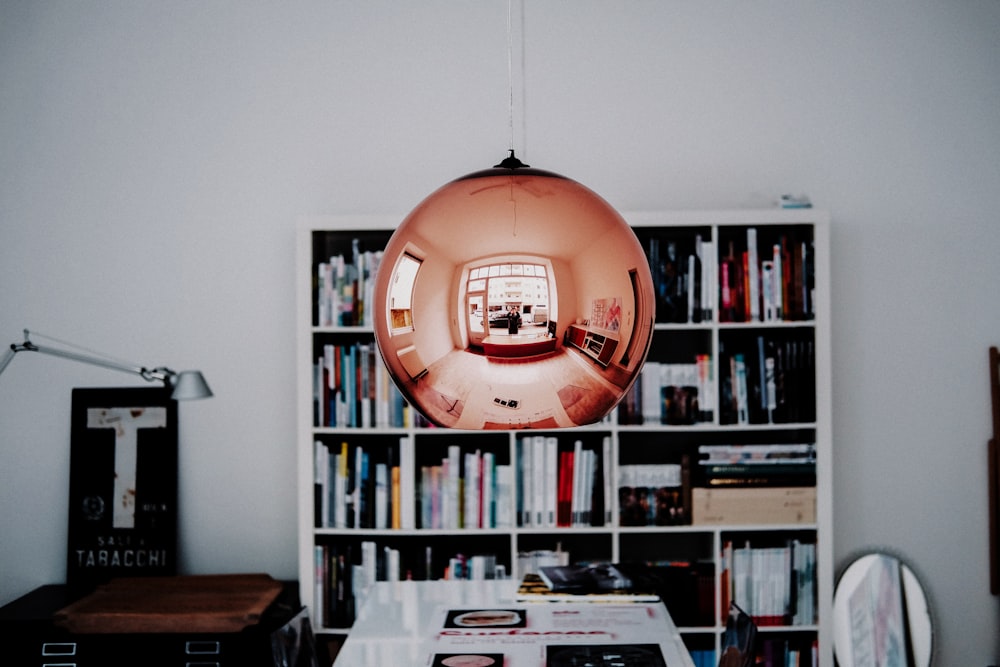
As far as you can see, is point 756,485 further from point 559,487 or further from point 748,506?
point 559,487

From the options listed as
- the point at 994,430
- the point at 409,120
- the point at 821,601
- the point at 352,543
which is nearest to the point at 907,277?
the point at 994,430

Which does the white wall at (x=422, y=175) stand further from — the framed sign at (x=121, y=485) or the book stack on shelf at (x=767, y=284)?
the book stack on shelf at (x=767, y=284)

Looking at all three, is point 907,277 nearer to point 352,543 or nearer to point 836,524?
point 836,524

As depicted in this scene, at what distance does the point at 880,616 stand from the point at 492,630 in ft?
6.54

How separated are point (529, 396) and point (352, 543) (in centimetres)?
252

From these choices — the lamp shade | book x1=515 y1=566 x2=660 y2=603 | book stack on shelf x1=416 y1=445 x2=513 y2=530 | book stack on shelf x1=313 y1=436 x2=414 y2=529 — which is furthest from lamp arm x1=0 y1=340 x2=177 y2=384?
book x1=515 y1=566 x2=660 y2=603

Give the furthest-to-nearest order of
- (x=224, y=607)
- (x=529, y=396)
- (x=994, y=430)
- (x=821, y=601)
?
(x=994, y=430) < (x=821, y=601) < (x=224, y=607) < (x=529, y=396)

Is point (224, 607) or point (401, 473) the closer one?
point (224, 607)

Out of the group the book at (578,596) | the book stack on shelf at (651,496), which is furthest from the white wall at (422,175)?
the book at (578,596)

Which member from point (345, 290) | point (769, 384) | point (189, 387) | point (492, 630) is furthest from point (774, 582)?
point (189, 387)

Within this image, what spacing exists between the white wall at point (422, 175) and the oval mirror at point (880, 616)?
0.12m

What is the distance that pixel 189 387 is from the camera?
10.2ft

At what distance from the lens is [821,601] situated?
3.22 metres

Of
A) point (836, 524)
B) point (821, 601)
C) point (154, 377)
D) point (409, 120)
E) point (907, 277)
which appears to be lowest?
point (821, 601)
